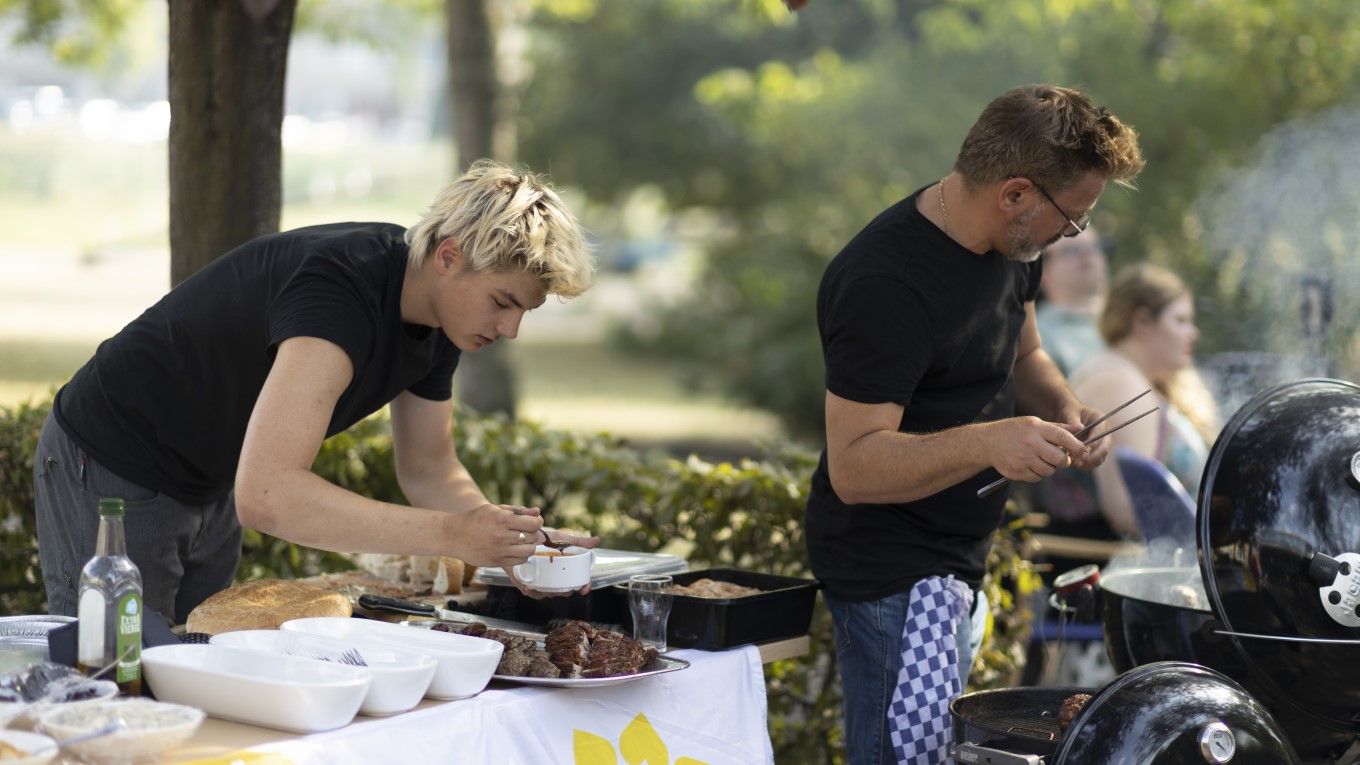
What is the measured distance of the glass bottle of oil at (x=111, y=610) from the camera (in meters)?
1.92

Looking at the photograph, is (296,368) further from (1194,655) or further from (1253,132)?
(1253,132)

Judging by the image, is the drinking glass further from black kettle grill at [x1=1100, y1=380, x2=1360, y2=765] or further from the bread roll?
black kettle grill at [x1=1100, y1=380, x2=1360, y2=765]

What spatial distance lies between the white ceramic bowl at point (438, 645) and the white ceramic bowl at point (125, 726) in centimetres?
34

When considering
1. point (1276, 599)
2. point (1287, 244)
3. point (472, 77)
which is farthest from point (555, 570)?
point (472, 77)

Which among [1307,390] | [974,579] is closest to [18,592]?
[974,579]

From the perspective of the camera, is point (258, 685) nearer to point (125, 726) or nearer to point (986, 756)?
point (125, 726)

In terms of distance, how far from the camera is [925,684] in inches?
100

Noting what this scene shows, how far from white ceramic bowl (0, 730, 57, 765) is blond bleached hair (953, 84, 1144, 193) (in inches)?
69.9

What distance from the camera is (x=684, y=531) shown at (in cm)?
381

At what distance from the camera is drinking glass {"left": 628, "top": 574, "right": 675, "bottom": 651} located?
2.42 m

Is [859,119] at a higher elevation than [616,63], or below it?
below

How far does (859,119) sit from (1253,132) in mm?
3117

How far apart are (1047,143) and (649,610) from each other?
3.60 ft

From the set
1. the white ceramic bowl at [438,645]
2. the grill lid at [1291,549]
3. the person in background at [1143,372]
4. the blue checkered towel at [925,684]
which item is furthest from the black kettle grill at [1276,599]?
the person in background at [1143,372]
